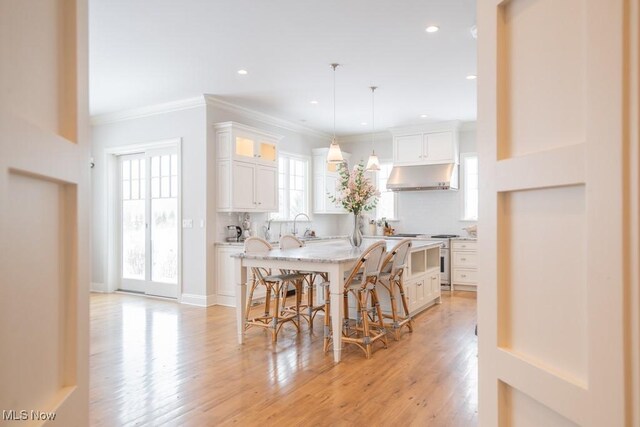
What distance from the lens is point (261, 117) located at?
6586 millimetres

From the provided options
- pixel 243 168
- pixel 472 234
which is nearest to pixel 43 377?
pixel 243 168

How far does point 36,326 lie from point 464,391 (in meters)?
2.82

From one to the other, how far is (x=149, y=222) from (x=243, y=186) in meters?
1.70

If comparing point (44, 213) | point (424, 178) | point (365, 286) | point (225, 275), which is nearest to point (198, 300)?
point (225, 275)

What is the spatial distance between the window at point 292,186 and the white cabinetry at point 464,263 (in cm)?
274

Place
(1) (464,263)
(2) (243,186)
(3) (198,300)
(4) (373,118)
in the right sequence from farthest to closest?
(4) (373,118)
(1) (464,263)
(2) (243,186)
(3) (198,300)

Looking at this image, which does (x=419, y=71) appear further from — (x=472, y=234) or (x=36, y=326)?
(x=36, y=326)

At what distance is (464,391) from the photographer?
285cm

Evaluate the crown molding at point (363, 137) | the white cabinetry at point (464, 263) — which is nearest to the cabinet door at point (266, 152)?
the crown molding at point (363, 137)

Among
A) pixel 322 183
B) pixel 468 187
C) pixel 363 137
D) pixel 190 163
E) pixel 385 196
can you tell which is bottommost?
pixel 385 196

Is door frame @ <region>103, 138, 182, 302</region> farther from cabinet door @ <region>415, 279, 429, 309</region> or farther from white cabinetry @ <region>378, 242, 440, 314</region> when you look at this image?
cabinet door @ <region>415, 279, 429, 309</region>

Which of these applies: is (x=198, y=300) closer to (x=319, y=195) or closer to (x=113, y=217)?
(x=113, y=217)

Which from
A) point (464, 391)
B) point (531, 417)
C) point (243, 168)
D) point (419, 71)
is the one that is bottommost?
point (464, 391)

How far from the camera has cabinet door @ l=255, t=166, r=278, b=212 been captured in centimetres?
613
